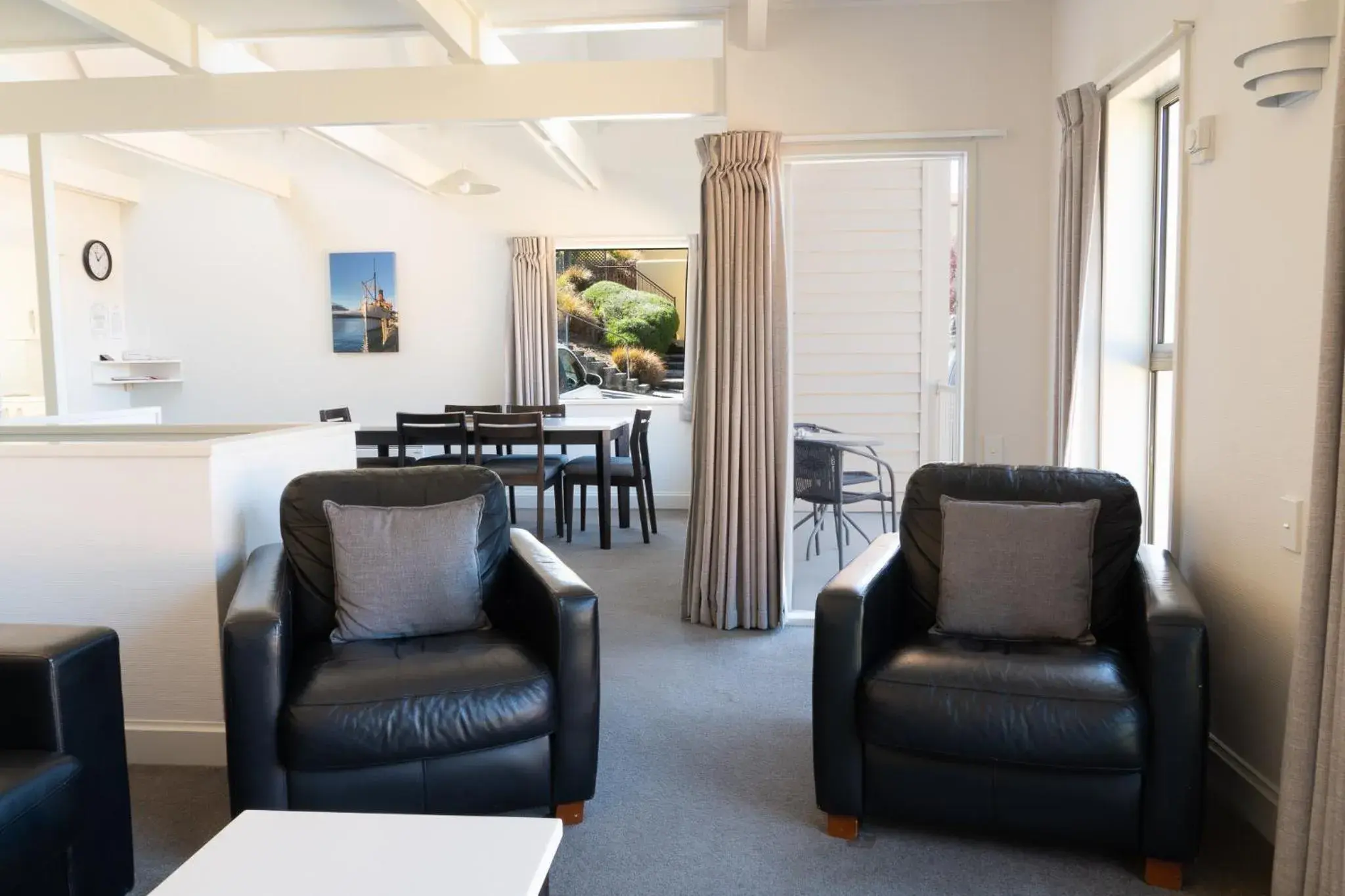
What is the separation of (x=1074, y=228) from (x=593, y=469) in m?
3.53

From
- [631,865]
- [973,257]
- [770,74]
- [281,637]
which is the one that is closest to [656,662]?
[631,865]

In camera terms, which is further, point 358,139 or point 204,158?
point 204,158

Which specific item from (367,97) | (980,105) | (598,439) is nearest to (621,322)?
(598,439)

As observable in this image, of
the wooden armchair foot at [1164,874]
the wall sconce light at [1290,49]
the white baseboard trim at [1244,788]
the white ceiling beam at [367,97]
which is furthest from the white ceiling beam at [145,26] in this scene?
the white baseboard trim at [1244,788]

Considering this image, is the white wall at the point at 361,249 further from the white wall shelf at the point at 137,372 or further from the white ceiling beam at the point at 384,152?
the white ceiling beam at the point at 384,152

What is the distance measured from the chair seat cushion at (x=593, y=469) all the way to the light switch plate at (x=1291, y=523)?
13.7 ft

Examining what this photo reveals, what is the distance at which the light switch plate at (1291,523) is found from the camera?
225cm

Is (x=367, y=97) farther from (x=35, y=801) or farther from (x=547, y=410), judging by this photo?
(x=35, y=801)

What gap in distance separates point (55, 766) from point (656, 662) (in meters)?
2.21

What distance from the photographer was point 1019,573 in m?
2.61

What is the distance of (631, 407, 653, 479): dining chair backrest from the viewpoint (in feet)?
20.5

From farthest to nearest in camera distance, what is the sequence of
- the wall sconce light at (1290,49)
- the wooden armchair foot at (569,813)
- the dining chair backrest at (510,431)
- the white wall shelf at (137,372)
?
the white wall shelf at (137,372) → the dining chair backrest at (510,431) → the wooden armchair foot at (569,813) → the wall sconce light at (1290,49)

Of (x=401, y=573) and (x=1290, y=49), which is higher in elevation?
(x=1290, y=49)

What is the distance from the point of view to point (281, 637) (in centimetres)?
227
